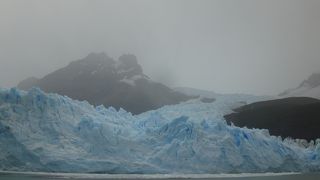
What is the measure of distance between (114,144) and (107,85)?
6.15 m

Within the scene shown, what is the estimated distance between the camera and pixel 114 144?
13.5 meters

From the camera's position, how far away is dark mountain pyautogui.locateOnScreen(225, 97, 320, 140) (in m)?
19.4

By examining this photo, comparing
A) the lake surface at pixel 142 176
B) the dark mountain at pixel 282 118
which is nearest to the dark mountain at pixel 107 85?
the dark mountain at pixel 282 118

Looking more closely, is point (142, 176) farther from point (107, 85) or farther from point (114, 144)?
point (107, 85)

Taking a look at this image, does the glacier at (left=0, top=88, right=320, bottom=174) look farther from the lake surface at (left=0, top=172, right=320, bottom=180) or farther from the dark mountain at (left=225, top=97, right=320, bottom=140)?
the dark mountain at (left=225, top=97, right=320, bottom=140)

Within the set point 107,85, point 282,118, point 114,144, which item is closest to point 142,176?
point 114,144

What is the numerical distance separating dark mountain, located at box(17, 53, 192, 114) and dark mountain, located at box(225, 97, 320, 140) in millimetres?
2567

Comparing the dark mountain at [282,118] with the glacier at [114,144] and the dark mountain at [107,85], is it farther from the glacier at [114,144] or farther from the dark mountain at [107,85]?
the glacier at [114,144]

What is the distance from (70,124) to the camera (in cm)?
1366

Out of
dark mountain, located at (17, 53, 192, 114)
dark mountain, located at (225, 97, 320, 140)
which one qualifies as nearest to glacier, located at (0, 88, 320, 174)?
dark mountain, located at (17, 53, 192, 114)

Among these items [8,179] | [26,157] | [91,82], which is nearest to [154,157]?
[26,157]

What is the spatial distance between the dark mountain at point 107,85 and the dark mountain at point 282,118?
8.42ft

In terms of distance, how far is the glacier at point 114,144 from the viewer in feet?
41.0

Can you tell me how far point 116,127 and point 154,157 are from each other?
149 cm
